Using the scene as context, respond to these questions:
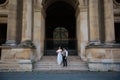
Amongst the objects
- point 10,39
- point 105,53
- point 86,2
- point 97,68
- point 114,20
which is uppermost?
point 86,2

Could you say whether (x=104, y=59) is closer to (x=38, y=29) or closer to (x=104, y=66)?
(x=104, y=66)

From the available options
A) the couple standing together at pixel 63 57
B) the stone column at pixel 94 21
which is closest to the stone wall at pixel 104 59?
the stone column at pixel 94 21

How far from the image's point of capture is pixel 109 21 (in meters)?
20.0

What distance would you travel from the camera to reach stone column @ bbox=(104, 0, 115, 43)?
19.9 metres

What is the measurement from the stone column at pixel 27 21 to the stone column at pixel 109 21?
23.3 ft

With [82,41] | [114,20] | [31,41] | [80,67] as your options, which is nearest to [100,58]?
[80,67]

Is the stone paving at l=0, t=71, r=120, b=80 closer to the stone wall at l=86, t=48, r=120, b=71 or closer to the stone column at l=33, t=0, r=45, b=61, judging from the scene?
the stone wall at l=86, t=48, r=120, b=71

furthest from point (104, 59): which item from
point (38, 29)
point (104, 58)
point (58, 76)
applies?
point (38, 29)

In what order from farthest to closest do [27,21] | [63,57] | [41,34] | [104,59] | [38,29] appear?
[41,34] < [38,29] < [27,21] < [63,57] < [104,59]

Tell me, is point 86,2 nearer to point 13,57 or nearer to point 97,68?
point 97,68

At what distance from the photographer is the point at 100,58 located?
19.0 m

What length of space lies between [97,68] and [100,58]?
0.94 metres

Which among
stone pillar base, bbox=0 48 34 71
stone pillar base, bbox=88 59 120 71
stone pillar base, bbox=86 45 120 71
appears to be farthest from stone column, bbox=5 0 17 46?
stone pillar base, bbox=88 59 120 71

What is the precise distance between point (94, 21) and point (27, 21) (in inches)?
247
